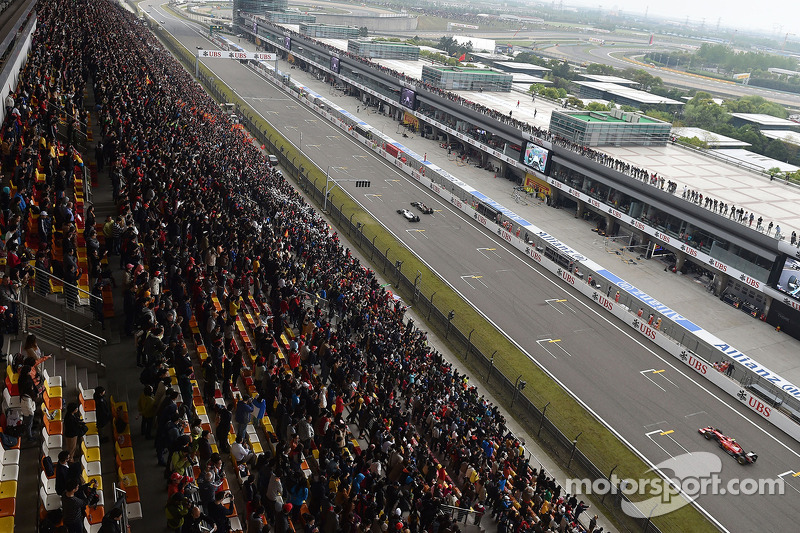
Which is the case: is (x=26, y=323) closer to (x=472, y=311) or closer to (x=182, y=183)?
(x=182, y=183)

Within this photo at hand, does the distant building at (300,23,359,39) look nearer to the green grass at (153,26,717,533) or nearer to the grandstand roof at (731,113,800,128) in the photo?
the grandstand roof at (731,113,800,128)

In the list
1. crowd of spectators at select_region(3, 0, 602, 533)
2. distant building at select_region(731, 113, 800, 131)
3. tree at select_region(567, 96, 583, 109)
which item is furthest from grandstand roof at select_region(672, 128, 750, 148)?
crowd of spectators at select_region(3, 0, 602, 533)

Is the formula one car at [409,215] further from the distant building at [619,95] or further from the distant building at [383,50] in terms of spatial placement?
the distant building at [383,50]

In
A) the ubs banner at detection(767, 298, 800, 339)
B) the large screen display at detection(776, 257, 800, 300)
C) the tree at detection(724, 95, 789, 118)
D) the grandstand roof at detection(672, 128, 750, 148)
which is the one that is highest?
the tree at detection(724, 95, 789, 118)

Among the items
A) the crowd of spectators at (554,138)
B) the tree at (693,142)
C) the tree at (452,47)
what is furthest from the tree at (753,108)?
the tree at (452,47)

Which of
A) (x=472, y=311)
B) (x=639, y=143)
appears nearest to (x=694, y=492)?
(x=472, y=311)

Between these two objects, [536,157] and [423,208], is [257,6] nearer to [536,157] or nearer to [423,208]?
[536,157]
